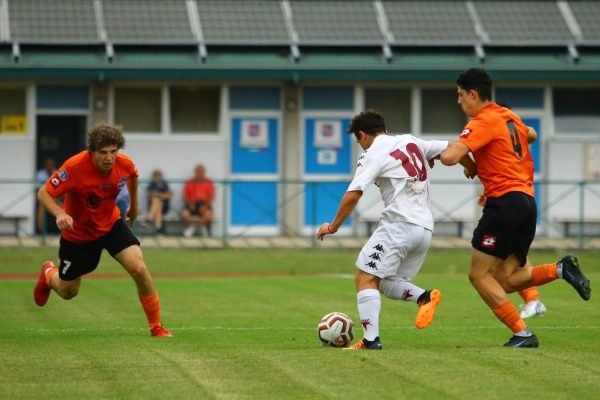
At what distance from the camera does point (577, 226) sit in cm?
2616

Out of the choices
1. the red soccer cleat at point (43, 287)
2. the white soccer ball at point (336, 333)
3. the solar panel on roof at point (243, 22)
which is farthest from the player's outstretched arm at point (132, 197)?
the solar panel on roof at point (243, 22)

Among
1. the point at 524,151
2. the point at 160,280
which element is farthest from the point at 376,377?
the point at 160,280

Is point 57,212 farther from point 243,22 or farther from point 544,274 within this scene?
point 243,22

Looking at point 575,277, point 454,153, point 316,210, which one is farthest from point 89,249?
point 316,210

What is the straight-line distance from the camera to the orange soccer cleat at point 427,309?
31.3ft

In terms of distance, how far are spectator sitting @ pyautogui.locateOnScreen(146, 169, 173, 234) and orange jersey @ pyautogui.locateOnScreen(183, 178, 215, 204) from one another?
0.38 metres

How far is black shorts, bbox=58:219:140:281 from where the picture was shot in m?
11.1

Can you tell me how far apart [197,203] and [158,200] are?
0.80 m

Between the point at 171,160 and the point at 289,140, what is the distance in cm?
264

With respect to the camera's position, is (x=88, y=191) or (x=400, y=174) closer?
(x=400, y=174)

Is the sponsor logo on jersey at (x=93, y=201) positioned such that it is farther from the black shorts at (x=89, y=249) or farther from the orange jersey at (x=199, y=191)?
the orange jersey at (x=199, y=191)

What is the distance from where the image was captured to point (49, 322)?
12.5 m

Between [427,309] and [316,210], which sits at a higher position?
[316,210]

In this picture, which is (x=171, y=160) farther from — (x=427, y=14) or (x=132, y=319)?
(x=132, y=319)
